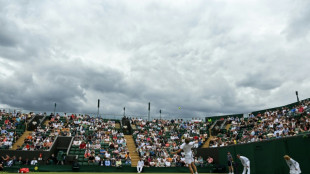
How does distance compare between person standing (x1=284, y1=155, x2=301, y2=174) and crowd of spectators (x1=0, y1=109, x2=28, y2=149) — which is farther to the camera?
crowd of spectators (x1=0, y1=109, x2=28, y2=149)

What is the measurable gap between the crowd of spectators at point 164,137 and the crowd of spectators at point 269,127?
3.83m

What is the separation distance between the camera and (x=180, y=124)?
40.4 metres

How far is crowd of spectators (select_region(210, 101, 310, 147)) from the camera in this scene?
21641 mm

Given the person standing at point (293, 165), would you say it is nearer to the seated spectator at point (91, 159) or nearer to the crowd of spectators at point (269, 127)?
the crowd of spectators at point (269, 127)

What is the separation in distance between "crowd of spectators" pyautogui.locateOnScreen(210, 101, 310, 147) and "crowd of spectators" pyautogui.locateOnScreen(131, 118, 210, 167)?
3.83 meters

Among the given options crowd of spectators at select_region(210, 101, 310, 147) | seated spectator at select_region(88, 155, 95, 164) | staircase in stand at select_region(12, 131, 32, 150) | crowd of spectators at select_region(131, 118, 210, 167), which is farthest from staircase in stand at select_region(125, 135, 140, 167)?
staircase in stand at select_region(12, 131, 32, 150)

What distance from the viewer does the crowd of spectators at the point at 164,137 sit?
2816 centimetres

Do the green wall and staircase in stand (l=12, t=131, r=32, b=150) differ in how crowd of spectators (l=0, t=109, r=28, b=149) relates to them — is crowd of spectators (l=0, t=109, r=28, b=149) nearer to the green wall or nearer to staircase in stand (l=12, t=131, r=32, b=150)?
staircase in stand (l=12, t=131, r=32, b=150)

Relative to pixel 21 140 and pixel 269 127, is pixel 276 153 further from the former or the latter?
pixel 21 140

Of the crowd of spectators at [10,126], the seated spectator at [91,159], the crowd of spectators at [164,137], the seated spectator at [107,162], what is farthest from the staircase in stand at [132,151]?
the crowd of spectators at [10,126]

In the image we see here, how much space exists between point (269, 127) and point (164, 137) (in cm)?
1384

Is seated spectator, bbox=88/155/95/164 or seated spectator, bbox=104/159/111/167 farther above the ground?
seated spectator, bbox=88/155/95/164

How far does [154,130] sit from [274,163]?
73.1 feet

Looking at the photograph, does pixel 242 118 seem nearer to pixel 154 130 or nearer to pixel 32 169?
pixel 154 130
